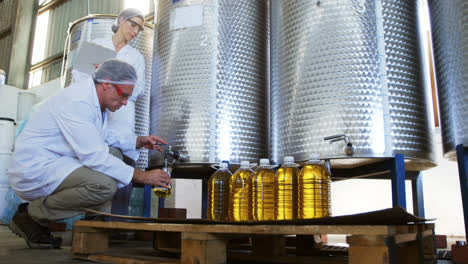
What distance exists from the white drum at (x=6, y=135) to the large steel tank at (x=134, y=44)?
481 centimetres

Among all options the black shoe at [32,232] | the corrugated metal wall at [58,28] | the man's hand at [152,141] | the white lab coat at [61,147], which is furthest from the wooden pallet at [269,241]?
the corrugated metal wall at [58,28]

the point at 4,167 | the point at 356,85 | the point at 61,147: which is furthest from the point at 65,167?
the point at 4,167

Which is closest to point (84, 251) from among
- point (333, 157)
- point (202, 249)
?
point (202, 249)

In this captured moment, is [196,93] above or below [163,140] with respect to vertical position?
above

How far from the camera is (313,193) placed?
227 centimetres

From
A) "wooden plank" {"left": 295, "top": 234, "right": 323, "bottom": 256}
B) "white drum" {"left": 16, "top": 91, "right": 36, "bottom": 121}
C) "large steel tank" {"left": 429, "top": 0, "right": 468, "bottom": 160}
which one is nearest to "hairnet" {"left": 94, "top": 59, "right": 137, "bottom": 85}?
"wooden plank" {"left": 295, "top": 234, "right": 323, "bottom": 256}

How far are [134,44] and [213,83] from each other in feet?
4.89

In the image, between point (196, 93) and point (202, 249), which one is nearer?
point (202, 249)

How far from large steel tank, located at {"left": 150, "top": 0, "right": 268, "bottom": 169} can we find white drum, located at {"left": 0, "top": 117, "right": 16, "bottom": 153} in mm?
6108

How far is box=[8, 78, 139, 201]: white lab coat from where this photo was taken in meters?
2.63

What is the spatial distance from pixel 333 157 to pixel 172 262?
1.25 meters

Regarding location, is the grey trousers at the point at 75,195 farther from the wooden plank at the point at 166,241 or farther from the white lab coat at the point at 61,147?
the wooden plank at the point at 166,241

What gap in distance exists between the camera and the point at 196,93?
11.0ft

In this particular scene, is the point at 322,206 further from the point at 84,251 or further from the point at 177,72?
the point at 177,72
